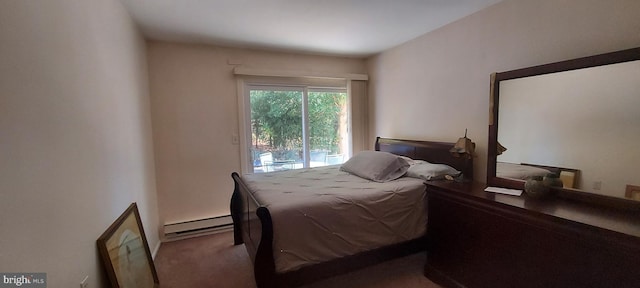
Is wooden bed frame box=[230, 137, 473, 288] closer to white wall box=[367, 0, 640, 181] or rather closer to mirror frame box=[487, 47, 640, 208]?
white wall box=[367, 0, 640, 181]

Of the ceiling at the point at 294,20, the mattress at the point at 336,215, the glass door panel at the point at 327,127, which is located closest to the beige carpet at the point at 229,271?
the mattress at the point at 336,215

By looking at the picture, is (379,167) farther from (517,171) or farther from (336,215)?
(517,171)

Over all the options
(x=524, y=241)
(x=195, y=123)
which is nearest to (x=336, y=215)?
(x=524, y=241)

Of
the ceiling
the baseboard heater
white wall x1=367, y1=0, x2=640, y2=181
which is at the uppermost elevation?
the ceiling

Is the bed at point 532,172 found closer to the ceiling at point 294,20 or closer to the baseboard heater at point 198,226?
the ceiling at point 294,20

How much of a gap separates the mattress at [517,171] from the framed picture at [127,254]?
269 centimetres

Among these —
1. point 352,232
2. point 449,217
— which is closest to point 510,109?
point 449,217

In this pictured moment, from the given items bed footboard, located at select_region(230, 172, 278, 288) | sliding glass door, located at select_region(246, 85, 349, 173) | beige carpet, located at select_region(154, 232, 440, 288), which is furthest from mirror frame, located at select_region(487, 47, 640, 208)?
sliding glass door, located at select_region(246, 85, 349, 173)

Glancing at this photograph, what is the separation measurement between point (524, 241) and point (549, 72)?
115 cm

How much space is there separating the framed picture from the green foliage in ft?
5.83

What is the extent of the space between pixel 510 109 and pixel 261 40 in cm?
255

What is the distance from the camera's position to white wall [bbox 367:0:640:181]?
1698mm

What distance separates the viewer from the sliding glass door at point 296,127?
3553 mm

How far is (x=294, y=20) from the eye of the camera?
2488 millimetres
